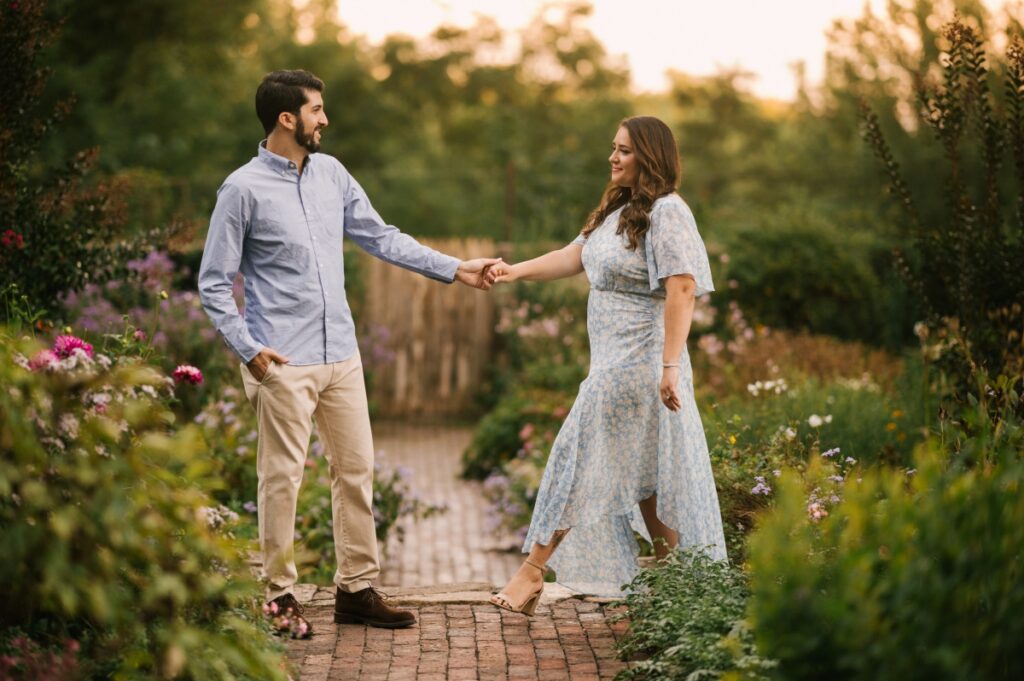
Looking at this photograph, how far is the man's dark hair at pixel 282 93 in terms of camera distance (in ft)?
14.6

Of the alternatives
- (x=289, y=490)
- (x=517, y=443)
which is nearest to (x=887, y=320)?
(x=517, y=443)

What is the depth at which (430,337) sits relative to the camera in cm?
1284

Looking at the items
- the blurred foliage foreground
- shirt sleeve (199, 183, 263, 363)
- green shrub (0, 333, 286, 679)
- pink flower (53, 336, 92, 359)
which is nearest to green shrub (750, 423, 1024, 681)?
the blurred foliage foreground

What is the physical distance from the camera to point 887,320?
11.4 metres

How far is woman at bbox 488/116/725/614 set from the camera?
4574 mm

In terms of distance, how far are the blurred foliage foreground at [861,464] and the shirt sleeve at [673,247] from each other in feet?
2.85

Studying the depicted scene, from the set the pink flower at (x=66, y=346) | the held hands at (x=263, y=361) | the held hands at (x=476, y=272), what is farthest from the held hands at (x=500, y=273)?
the pink flower at (x=66, y=346)

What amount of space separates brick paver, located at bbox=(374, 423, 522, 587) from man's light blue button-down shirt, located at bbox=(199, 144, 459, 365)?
80.3 inches

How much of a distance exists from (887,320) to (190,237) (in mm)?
7184

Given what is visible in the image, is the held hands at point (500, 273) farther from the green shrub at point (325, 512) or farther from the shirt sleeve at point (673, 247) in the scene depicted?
the green shrub at point (325, 512)

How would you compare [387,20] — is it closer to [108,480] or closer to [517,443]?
[517,443]

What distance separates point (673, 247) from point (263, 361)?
5.33 ft

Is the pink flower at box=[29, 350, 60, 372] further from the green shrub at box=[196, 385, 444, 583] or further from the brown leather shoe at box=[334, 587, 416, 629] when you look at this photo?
the green shrub at box=[196, 385, 444, 583]

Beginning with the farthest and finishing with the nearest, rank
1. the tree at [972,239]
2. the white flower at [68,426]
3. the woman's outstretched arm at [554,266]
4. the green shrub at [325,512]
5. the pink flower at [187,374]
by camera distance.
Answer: the tree at [972,239]
the green shrub at [325,512]
the woman's outstretched arm at [554,266]
the pink flower at [187,374]
the white flower at [68,426]
